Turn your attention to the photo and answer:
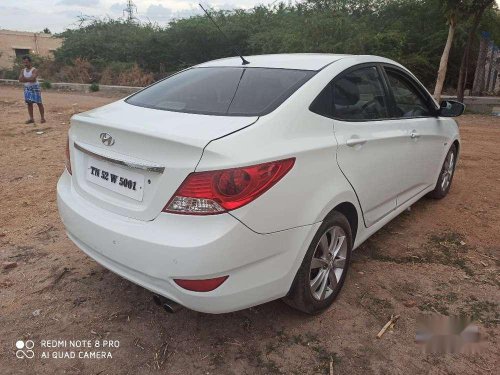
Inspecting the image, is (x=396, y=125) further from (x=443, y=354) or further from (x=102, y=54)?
(x=102, y=54)

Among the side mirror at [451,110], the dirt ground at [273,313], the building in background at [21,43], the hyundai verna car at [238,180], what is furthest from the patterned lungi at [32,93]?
the building in background at [21,43]

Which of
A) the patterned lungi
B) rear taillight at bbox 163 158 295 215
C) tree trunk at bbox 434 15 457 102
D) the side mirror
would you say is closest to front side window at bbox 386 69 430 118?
the side mirror

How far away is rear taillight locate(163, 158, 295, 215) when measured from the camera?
203 cm

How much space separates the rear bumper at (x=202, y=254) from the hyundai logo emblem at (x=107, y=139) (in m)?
0.38

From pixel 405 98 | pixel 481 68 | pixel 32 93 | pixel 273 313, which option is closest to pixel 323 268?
pixel 273 313

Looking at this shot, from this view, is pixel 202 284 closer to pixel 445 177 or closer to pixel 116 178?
pixel 116 178

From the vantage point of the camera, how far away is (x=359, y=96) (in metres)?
3.04

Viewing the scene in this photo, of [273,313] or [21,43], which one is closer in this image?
[273,313]

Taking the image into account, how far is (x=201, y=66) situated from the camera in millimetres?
3463

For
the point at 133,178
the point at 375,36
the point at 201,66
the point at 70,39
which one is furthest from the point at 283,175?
the point at 70,39

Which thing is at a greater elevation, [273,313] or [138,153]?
[138,153]

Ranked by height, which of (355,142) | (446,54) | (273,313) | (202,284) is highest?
(446,54)

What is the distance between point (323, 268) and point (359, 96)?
1236 millimetres

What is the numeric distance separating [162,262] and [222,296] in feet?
1.10
